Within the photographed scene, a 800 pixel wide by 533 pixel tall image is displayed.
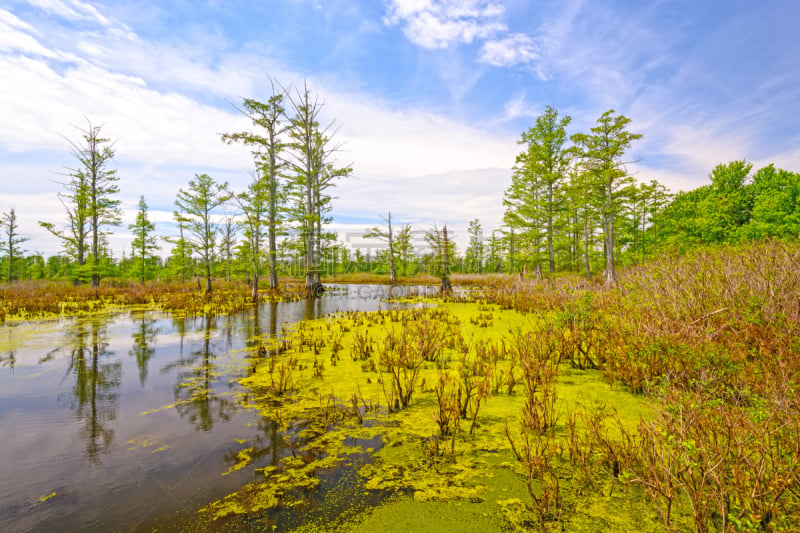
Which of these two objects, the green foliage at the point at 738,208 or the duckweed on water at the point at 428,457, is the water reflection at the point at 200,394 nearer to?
the duckweed on water at the point at 428,457

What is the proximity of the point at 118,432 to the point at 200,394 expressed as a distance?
1133mm

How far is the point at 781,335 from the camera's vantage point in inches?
153

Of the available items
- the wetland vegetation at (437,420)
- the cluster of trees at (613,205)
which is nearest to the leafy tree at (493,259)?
the cluster of trees at (613,205)

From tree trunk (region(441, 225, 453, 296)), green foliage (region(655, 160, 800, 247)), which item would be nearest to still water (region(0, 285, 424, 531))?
tree trunk (region(441, 225, 453, 296))

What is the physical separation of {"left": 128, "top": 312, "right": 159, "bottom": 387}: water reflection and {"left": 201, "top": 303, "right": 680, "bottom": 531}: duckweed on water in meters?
2.69

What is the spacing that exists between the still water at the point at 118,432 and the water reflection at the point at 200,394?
0.02 metres

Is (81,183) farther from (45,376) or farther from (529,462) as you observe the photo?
(529,462)

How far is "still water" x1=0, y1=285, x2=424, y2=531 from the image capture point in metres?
2.41

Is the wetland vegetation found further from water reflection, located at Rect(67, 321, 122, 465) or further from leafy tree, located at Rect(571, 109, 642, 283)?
leafy tree, located at Rect(571, 109, 642, 283)

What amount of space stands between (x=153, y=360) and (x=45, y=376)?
1528 millimetres

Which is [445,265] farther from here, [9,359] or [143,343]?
[9,359]

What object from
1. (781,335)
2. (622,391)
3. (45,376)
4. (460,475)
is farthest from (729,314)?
(45,376)

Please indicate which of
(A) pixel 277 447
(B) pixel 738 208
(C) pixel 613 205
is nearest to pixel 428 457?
(A) pixel 277 447

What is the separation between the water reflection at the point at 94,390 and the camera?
11.5 ft
